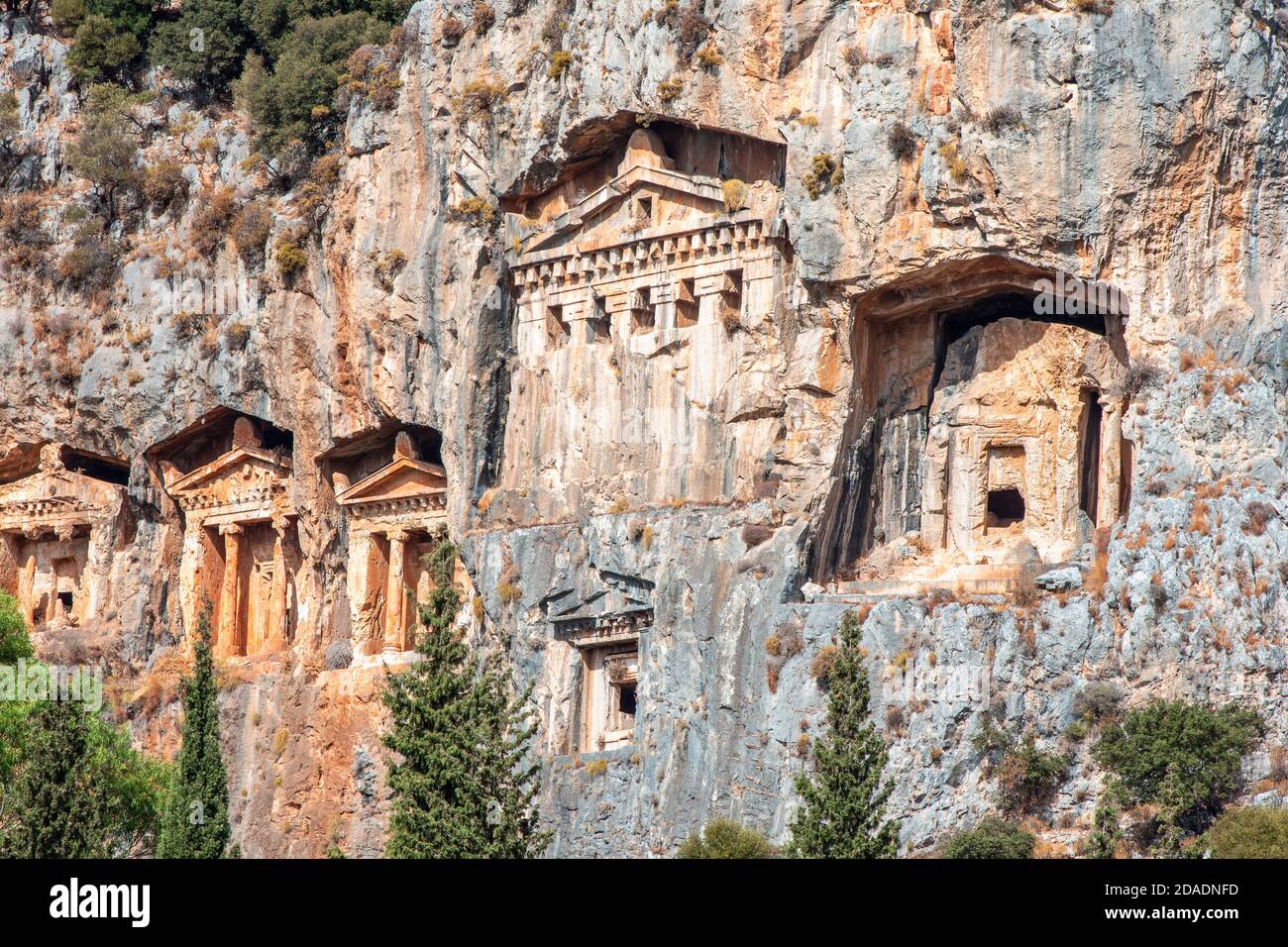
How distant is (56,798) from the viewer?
44.0 metres

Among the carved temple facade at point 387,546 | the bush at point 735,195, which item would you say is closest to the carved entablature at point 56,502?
the carved temple facade at point 387,546

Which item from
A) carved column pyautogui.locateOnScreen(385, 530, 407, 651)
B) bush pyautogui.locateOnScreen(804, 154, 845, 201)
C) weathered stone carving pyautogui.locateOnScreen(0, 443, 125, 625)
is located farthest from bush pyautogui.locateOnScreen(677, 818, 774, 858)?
weathered stone carving pyautogui.locateOnScreen(0, 443, 125, 625)

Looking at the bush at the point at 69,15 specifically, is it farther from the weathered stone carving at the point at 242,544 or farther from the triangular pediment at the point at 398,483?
the triangular pediment at the point at 398,483

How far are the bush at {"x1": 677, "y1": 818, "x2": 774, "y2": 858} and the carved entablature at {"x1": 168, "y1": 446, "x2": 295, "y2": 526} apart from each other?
1914 centimetres

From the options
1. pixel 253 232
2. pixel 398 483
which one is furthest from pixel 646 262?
pixel 253 232

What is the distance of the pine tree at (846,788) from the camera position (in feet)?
128

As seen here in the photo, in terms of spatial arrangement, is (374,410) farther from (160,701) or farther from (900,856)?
(900,856)

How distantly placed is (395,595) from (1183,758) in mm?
21957

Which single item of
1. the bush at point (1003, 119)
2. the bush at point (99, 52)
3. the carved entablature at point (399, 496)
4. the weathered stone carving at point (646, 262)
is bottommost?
the carved entablature at point (399, 496)

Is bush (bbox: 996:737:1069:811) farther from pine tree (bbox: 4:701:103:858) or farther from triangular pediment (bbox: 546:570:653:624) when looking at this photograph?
pine tree (bbox: 4:701:103:858)

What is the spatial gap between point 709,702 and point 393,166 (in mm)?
15557

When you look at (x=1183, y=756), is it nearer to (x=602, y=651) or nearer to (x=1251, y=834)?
(x=1251, y=834)

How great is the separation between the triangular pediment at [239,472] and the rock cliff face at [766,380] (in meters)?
0.72

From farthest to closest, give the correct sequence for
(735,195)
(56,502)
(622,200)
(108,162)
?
(56,502) < (108,162) < (622,200) < (735,195)
